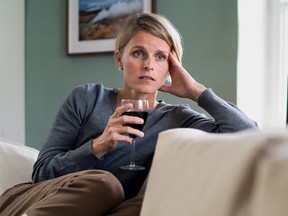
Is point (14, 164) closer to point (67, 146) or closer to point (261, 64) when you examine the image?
point (67, 146)

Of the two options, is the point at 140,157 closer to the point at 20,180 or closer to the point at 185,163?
the point at 20,180

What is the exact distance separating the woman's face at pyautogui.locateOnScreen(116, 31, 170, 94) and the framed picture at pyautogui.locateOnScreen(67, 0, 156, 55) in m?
0.90

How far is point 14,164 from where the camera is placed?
1595 mm

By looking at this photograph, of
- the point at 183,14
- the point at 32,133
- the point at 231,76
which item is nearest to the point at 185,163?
the point at 231,76

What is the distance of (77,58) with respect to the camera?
2670mm

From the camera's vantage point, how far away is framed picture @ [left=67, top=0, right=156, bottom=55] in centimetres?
248

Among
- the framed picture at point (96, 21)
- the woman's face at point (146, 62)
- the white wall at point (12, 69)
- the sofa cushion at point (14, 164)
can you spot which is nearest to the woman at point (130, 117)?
the woman's face at point (146, 62)

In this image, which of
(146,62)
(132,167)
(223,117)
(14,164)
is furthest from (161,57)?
(14,164)

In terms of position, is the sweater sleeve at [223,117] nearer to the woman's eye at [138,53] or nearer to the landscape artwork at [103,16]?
the woman's eye at [138,53]

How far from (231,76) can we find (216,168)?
167cm

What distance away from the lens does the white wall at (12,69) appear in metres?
2.74

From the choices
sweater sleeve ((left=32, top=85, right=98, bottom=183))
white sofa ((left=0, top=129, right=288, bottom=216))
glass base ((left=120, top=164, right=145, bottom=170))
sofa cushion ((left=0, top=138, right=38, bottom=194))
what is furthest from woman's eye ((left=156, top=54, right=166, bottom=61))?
white sofa ((left=0, top=129, right=288, bottom=216))

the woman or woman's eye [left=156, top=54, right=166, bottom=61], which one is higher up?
woman's eye [left=156, top=54, right=166, bottom=61]

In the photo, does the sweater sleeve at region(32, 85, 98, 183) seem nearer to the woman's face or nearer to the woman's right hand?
the woman's right hand
